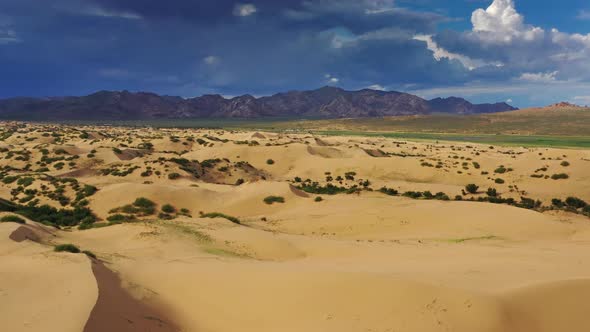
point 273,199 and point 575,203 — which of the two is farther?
point 575,203

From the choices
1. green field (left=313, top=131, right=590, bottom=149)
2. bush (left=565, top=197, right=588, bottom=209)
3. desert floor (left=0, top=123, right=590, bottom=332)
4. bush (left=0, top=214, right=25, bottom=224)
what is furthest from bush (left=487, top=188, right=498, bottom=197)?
green field (left=313, top=131, right=590, bottom=149)

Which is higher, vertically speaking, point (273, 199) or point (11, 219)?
point (11, 219)

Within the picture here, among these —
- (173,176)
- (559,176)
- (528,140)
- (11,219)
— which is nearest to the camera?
(11,219)

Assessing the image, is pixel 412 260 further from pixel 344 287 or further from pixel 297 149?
pixel 297 149

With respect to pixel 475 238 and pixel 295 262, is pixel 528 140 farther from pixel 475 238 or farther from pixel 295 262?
pixel 295 262

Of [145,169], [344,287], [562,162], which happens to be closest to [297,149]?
[145,169]

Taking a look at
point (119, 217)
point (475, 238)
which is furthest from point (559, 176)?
point (119, 217)

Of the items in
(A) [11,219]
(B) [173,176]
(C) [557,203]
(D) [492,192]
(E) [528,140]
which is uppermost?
(E) [528,140]

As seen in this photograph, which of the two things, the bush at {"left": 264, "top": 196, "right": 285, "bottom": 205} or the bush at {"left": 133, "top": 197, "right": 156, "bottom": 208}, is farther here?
the bush at {"left": 264, "top": 196, "right": 285, "bottom": 205}

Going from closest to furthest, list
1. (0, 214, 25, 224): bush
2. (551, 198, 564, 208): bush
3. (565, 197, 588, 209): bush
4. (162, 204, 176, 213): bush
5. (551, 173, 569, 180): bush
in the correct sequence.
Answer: (0, 214, 25, 224): bush
(162, 204, 176, 213): bush
(565, 197, 588, 209): bush
(551, 198, 564, 208): bush
(551, 173, 569, 180): bush

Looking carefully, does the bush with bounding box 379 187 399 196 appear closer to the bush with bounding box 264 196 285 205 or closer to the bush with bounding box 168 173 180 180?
the bush with bounding box 264 196 285 205
